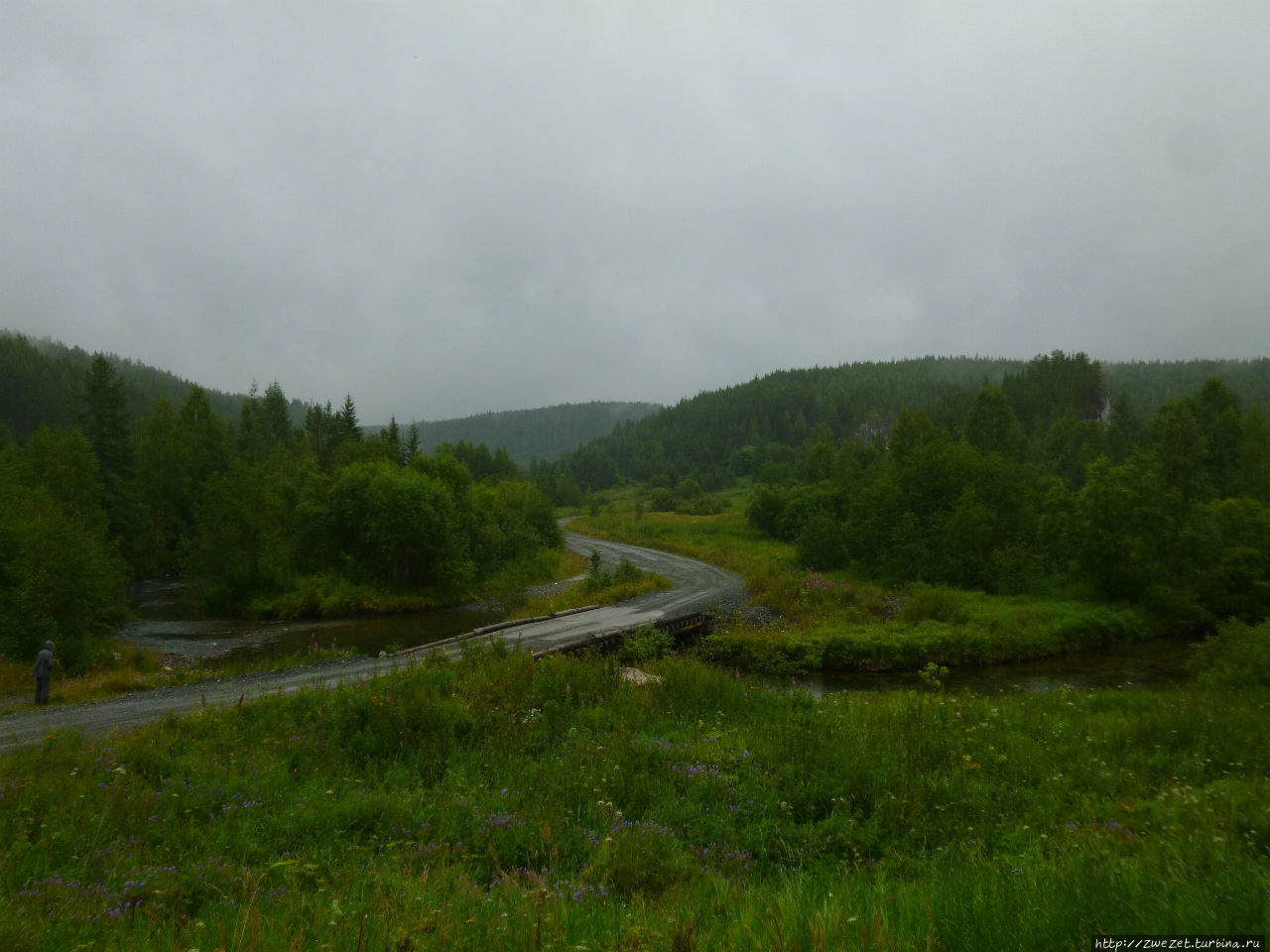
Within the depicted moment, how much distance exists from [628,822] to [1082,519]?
1503 inches

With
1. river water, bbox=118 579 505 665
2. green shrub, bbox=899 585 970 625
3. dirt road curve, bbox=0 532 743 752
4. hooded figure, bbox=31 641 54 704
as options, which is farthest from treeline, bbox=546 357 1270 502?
hooded figure, bbox=31 641 54 704

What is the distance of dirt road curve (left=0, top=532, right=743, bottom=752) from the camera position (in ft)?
42.9

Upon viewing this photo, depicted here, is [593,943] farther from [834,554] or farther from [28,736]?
[834,554]

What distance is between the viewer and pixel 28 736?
11.9 metres

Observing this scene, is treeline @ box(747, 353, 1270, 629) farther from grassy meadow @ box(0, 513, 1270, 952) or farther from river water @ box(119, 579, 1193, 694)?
grassy meadow @ box(0, 513, 1270, 952)

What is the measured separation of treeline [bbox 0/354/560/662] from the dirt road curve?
10126mm

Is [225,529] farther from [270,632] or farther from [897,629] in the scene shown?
Answer: [897,629]

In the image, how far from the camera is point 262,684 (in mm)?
15266

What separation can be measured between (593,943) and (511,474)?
131019 mm

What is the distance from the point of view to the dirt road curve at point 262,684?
13.1m

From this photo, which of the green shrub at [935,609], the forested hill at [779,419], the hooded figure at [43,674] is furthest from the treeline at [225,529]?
the forested hill at [779,419]

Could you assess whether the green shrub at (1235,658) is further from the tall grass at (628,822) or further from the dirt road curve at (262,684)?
the dirt road curve at (262,684)

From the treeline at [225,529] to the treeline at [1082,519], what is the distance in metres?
26.5

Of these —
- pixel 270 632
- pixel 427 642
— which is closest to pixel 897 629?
pixel 427 642
